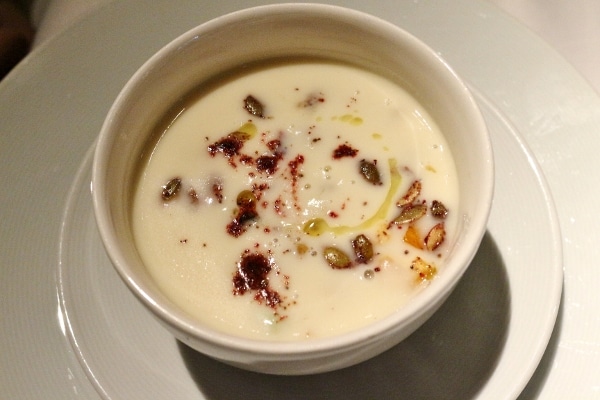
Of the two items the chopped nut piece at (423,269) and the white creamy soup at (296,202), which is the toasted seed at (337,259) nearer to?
the white creamy soup at (296,202)

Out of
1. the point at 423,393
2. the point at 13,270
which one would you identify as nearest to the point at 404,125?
the point at 423,393

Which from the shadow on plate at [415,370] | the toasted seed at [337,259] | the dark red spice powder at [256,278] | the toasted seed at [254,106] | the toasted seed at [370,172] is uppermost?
the toasted seed at [254,106]

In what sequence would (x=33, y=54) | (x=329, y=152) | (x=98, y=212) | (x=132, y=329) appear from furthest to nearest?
1. (x=33, y=54)
2. (x=329, y=152)
3. (x=132, y=329)
4. (x=98, y=212)

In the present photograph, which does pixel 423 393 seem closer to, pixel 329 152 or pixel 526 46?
pixel 329 152

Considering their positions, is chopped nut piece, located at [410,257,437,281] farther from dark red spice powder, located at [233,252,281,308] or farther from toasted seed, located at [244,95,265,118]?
toasted seed, located at [244,95,265,118]

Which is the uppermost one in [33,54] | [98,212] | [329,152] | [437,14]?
[437,14]

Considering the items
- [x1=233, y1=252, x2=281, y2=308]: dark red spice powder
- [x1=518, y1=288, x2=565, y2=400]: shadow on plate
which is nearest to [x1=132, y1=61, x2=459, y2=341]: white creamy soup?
[x1=233, y1=252, x2=281, y2=308]: dark red spice powder

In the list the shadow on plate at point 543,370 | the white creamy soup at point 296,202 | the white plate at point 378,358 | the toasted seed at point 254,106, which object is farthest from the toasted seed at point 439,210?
the toasted seed at point 254,106
